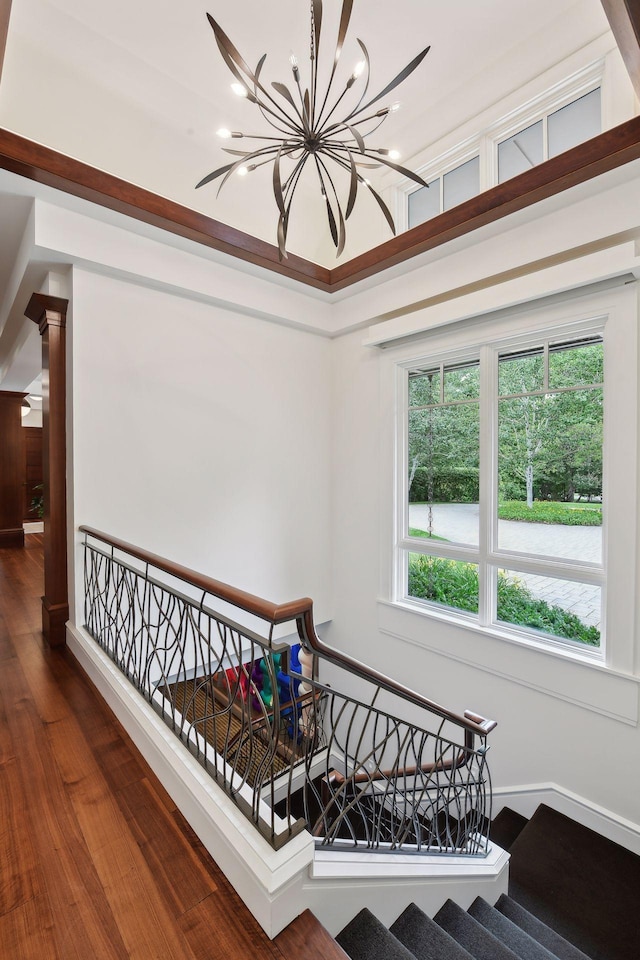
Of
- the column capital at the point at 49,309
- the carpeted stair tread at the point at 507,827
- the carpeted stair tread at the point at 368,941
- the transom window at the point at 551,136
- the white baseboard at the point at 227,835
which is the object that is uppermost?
the transom window at the point at 551,136

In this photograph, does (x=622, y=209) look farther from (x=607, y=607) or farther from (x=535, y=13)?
(x=607, y=607)

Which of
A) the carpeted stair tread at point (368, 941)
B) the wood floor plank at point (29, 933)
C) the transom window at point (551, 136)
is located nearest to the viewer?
the wood floor plank at point (29, 933)

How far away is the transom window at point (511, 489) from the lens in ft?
9.53

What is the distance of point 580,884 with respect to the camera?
2.46 m

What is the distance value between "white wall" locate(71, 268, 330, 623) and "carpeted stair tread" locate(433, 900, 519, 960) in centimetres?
245

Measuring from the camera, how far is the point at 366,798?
373 centimetres

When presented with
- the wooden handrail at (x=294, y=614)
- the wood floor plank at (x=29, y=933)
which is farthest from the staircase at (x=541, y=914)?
the wood floor plank at (x=29, y=933)

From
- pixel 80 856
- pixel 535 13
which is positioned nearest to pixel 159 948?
pixel 80 856

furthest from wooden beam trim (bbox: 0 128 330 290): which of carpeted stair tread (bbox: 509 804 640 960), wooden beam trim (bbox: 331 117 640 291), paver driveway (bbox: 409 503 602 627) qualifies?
carpeted stair tread (bbox: 509 804 640 960)

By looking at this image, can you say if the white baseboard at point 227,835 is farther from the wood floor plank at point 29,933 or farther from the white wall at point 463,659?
A: the white wall at point 463,659

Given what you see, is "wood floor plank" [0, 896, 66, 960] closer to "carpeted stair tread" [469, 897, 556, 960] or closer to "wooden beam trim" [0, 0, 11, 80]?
"carpeted stair tread" [469, 897, 556, 960]

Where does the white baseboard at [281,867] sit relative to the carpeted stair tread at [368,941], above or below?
above

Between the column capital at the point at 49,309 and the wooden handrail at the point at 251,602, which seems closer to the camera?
the wooden handrail at the point at 251,602

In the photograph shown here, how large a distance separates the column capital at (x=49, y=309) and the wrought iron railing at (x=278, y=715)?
60.0 inches
